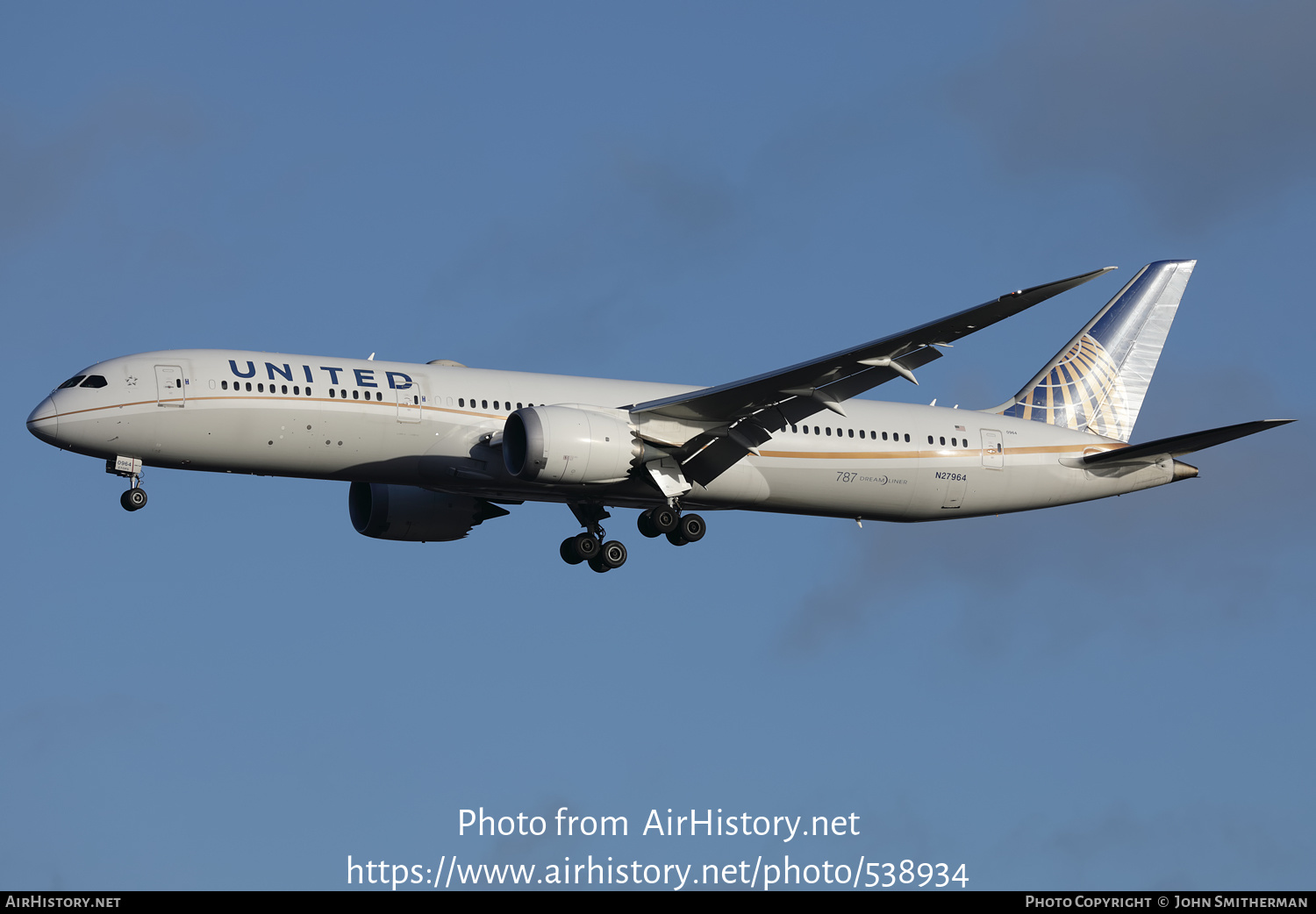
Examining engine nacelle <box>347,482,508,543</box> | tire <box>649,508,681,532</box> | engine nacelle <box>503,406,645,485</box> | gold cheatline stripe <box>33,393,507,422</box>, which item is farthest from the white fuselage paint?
engine nacelle <box>347,482,508,543</box>

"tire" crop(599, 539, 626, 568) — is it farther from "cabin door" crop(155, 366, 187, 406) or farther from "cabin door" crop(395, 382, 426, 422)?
"cabin door" crop(155, 366, 187, 406)

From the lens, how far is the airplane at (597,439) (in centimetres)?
3775

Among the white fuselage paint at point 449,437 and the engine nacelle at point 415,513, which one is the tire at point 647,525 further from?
the engine nacelle at point 415,513

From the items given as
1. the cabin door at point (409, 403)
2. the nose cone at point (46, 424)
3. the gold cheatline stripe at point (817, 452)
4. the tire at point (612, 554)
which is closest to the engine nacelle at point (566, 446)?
the gold cheatline stripe at point (817, 452)

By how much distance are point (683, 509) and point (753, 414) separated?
386 centimetres

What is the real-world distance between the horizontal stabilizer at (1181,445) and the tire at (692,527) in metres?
11.2

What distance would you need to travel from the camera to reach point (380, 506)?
45.5 m

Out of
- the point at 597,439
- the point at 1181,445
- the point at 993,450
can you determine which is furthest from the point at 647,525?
the point at 1181,445

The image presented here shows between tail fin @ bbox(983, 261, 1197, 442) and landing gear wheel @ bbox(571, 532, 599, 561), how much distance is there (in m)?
12.0

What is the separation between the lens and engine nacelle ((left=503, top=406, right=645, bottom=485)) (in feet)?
125

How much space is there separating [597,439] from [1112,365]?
60.5 feet
